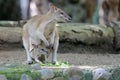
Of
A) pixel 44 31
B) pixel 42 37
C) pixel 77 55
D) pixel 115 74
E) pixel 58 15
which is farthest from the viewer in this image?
pixel 77 55

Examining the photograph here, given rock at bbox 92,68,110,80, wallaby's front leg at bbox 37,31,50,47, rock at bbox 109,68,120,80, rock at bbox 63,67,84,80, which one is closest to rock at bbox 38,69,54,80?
rock at bbox 63,67,84,80

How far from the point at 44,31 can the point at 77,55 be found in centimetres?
191

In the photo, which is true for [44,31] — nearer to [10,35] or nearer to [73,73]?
[73,73]

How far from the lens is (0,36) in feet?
37.9

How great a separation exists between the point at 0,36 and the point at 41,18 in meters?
2.29

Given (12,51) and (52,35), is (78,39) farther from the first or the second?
(52,35)

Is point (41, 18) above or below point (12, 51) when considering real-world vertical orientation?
above

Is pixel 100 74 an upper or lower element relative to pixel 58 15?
lower

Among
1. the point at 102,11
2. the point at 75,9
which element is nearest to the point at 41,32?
the point at 102,11

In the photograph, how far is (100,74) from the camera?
25.8ft

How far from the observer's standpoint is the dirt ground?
1009 centimetres

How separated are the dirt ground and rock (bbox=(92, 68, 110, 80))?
5.25 feet

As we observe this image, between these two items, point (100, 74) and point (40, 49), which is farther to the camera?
point (40, 49)

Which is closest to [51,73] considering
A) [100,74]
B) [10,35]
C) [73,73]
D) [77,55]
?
[73,73]
